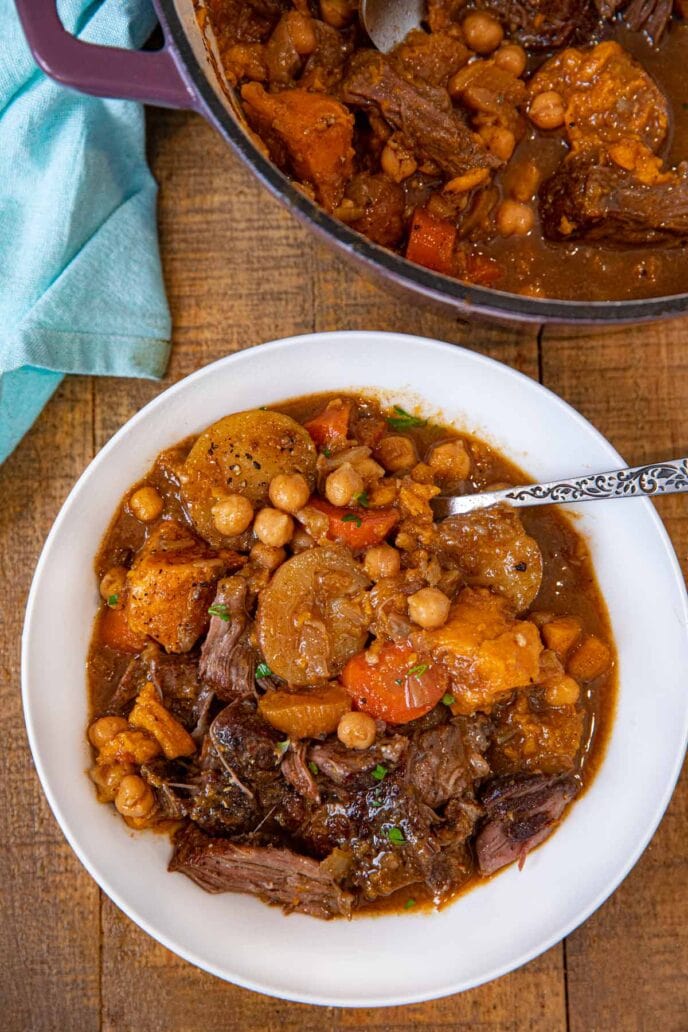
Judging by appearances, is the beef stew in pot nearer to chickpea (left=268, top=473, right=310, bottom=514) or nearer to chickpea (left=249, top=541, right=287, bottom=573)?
chickpea (left=268, top=473, right=310, bottom=514)

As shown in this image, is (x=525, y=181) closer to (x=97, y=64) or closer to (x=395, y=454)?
(x=395, y=454)

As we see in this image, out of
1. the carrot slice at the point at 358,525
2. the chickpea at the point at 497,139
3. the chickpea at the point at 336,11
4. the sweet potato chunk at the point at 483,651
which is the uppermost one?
the chickpea at the point at 336,11

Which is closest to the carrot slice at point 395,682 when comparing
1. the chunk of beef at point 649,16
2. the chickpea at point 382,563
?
the chickpea at point 382,563

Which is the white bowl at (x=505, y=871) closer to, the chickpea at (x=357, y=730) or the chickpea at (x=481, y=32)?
the chickpea at (x=357, y=730)

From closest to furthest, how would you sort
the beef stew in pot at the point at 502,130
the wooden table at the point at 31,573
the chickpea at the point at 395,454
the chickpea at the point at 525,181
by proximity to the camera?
the beef stew in pot at the point at 502,130
the chickpea at the point at 525,181
the chickpea at the point at 395,454
the wooden table at the point at 31,573

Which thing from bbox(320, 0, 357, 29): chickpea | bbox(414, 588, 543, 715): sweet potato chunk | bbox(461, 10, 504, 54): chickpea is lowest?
bbox(414, 588, 543, 715): sweet potato chunk

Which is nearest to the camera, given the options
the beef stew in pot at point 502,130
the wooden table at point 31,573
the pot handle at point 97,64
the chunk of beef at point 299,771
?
the pot handle at point 97,64

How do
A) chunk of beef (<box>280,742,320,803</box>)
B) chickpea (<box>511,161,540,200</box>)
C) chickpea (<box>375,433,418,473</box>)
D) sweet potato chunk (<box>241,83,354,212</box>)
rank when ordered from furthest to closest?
chickpea (<box>375,433,418,473</box>), chunk of beef (<box>280,742,320,803</box>), chickpea (<box>511,161,540,200</box>), sweet potato chunk (<box>241,83,354,212</box>)

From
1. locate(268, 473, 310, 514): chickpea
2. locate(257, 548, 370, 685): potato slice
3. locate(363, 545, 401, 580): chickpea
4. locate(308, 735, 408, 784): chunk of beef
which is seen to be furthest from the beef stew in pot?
locate(308, 735, 408, 784): chunk of beef
